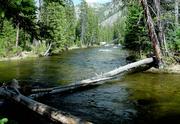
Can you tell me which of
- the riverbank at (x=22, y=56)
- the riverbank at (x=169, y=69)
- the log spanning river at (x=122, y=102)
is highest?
the riverbank at (x=22, y=56)

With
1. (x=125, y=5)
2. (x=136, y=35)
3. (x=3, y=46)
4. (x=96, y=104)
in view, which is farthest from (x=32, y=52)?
(x=96, y=104)

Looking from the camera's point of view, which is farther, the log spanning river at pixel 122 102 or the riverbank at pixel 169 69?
the riverbank at pixel 169 69

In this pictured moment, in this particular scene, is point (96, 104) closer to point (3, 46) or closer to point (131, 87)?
point (131, 87)

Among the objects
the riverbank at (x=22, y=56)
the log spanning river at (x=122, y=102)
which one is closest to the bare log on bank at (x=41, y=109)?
the log spanning river at (x=122, y=102)

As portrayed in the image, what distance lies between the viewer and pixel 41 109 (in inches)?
471

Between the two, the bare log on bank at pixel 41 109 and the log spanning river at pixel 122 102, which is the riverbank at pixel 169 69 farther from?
the bare log on bank at pixel 41 109

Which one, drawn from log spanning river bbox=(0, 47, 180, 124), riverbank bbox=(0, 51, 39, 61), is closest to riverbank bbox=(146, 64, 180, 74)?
log spanning river bbox=(0, 47, 180, 124)

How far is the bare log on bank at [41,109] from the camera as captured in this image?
34.1 ft

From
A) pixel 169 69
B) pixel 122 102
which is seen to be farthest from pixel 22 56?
pixel 122 102

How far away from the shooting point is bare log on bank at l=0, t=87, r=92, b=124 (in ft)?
34.1

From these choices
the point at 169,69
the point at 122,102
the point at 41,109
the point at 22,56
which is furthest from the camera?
the point at 22,56

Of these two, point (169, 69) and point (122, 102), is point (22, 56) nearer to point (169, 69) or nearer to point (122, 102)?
point (169, 69)

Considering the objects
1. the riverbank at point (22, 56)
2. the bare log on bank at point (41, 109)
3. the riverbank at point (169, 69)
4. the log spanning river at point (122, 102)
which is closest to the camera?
the bare log on bank at point (41, 109)

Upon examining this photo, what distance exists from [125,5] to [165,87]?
8.93m
